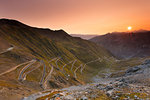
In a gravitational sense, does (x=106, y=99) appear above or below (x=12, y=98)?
above

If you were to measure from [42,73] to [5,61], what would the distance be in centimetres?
4075

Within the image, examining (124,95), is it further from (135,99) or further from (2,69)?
(2,69)

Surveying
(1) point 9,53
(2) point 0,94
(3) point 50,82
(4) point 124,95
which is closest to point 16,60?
(1) point 9,53

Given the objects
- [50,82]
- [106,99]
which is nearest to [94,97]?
[106,99]

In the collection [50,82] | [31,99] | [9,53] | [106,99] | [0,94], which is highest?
[9,53]

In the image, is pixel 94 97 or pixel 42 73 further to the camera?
pixel 42 73

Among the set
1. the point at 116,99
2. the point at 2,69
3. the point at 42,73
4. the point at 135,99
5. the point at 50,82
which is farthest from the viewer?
the point at 42,73

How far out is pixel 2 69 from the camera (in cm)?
9725

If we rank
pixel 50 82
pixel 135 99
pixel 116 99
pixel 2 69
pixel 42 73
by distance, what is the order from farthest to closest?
pixel 42 73 < pixel 50 82 < pixel 2 69 < pixel 116 99 < pixel 135 99

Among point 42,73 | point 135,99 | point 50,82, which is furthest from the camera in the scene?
point 42,73

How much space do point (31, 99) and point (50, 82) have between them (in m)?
59.6

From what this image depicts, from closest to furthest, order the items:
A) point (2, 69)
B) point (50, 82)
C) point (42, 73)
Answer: point (2, 69) → point (50, 82) → point (42, 73)

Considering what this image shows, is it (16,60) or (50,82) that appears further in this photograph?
(16,60)

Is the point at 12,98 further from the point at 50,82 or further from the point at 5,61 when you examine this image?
the point at 5,61
